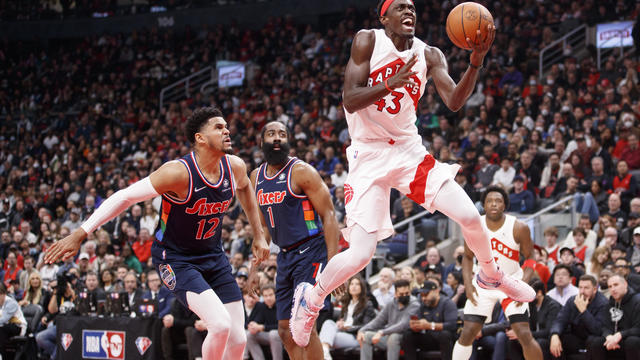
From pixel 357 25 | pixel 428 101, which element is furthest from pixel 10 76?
pixel 428 101

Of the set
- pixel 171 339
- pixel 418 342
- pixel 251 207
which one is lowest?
pixel 171 339

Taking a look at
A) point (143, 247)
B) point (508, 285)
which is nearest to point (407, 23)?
point (508, 285)

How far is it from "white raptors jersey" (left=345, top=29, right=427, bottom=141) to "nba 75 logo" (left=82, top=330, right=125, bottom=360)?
7.28 meters

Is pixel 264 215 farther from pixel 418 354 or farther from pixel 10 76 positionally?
pixel 10 76

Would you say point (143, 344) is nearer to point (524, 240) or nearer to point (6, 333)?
point (6, 333)

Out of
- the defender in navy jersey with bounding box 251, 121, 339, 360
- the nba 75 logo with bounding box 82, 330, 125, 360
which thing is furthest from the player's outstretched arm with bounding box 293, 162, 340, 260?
the nba 75 logo with bounding box 82, 330, 125, 360

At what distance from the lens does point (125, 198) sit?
5766 mm

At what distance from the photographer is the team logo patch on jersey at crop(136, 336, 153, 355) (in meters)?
11.3

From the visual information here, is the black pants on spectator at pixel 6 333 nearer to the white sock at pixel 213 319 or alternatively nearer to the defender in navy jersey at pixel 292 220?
the defender in navy jersey at pixel 292 220

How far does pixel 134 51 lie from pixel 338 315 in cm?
2009

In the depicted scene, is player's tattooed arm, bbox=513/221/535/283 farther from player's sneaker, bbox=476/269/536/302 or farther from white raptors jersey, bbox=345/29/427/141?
white raptors jersey, bbox=345/29/427/141

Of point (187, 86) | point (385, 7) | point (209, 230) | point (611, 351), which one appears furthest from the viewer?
point (187, 86)

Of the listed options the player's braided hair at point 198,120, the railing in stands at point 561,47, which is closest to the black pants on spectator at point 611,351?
the player's braided hair at point 198,120

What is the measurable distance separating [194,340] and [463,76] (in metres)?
6.80
